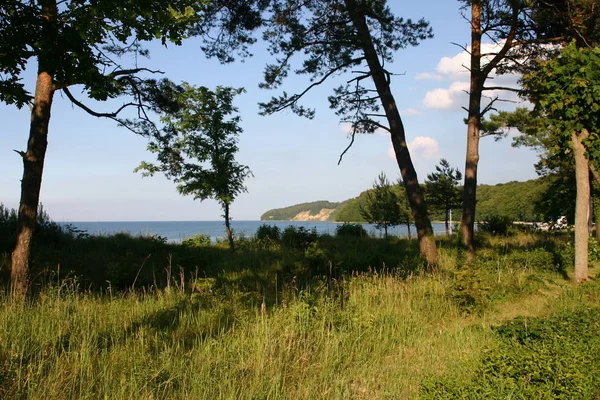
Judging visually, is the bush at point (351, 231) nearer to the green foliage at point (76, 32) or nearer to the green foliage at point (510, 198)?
the green foliage at point (76, 32)

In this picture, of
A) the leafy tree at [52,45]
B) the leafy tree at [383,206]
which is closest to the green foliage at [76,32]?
the leafy tree at [52,45]

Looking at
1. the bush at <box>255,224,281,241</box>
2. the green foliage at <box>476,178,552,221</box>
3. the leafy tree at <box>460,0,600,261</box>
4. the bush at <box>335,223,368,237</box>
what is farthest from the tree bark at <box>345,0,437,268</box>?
the green foliage at <box>476,178,552,221</box>

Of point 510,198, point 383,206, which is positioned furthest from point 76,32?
point 510,198

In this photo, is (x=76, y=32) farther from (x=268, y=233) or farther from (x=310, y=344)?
(x=268, y=233)

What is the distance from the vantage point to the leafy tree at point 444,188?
998 inches

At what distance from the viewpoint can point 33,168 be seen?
24.8 ft

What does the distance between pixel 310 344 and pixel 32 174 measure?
573cm

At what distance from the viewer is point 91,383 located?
368cm

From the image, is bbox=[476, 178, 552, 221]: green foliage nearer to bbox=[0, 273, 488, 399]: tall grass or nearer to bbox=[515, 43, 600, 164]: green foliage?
bbox=[515, 43, 600, 164]: green foliage

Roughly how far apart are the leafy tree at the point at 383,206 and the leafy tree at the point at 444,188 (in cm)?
208

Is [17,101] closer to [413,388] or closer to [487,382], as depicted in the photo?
[413,388]

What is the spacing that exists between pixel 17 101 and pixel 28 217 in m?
1.91

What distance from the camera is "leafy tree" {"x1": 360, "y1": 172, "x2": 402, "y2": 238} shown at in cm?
2550

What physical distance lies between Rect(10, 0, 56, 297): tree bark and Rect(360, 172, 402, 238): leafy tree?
1993 cm
